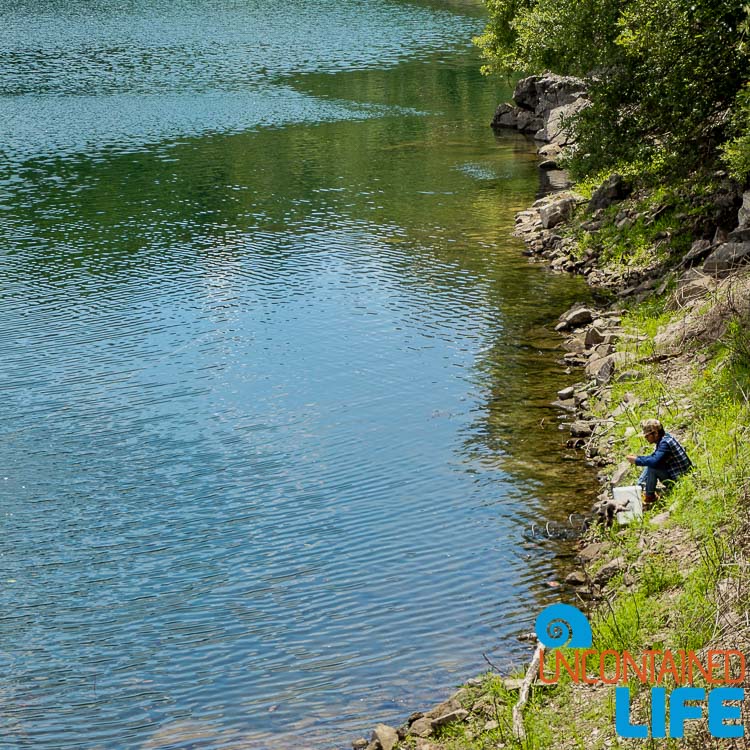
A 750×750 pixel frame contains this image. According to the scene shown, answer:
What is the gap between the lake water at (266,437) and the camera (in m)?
16.5

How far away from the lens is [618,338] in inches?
1121

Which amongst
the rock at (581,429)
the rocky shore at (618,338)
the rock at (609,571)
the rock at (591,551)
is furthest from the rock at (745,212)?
the rock at (609,571)

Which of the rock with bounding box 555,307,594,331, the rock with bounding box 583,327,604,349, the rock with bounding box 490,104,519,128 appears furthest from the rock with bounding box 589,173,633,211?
the rock with bounding box 490,104,519,128

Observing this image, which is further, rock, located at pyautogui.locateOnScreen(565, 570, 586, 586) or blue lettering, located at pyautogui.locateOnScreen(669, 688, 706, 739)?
rock, located at pyautogui.locateOnScreen(565, 570, 586, 586)

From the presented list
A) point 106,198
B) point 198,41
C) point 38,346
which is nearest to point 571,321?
point 38,346

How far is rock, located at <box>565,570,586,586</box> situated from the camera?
1791 centimetres

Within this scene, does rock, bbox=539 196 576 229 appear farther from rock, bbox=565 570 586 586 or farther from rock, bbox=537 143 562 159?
rock, bbox=565 570 586 586

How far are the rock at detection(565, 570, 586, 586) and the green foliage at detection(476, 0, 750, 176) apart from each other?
38.2 ft

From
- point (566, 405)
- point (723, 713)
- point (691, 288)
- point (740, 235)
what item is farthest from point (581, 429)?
point (723, 713)

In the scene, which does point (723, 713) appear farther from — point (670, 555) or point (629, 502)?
point (629, 502)

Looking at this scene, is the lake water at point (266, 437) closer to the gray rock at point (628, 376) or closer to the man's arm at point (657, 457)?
the gray rock at point (628, 376)

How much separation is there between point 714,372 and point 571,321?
874 cm

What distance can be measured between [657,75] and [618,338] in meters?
7.85

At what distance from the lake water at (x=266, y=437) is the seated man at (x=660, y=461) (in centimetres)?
227
